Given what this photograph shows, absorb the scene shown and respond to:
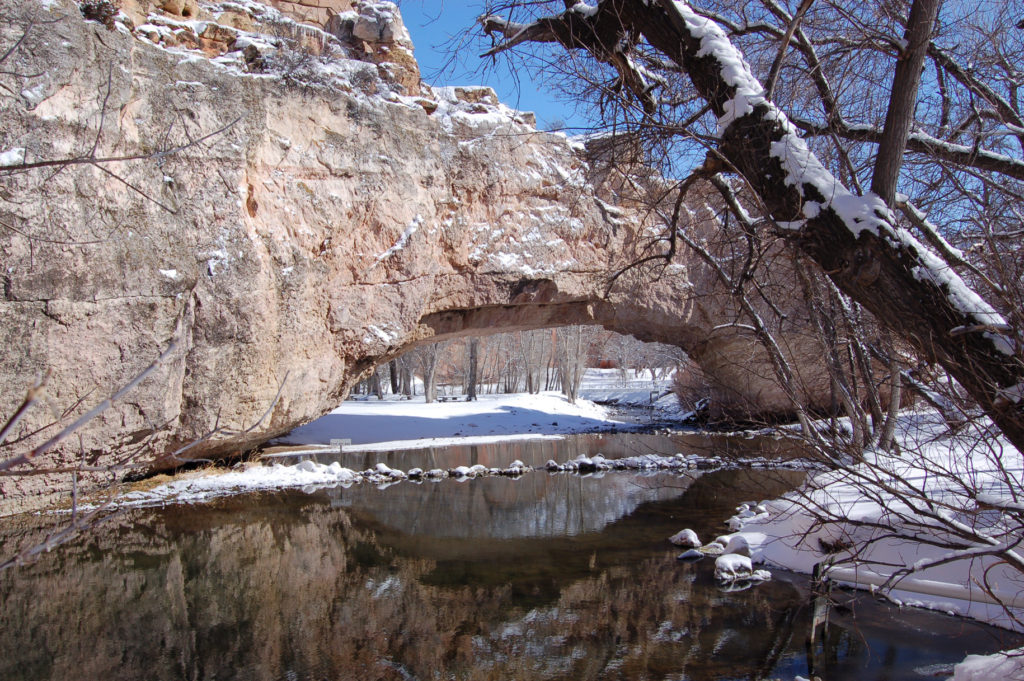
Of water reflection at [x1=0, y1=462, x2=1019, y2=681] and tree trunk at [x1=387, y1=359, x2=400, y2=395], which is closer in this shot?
water reflection at [x1=0, y1=462, x2=1019, y2=681]

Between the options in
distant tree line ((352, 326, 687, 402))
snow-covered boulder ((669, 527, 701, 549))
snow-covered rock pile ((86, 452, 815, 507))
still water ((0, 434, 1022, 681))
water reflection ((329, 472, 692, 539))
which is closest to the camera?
still water ((0, 434, 1022, 681))

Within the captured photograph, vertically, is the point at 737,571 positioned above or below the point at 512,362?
below

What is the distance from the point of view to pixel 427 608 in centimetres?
623

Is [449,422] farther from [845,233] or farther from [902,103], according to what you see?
[845,233]

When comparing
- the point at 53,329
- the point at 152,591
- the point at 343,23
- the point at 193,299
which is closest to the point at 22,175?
the point at 53,329

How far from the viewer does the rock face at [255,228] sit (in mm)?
10195

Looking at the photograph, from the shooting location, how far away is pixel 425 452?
719 inches

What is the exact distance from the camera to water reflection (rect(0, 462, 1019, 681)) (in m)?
4.95

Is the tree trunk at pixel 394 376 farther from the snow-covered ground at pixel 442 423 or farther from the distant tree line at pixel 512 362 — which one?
the snow-covered ground at pixel 442 423

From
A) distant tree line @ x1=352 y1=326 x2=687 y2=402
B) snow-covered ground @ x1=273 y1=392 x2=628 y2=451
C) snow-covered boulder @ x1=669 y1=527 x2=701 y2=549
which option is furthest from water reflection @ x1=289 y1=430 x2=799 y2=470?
snow-covered boulder @ x1=669 y1=527 x2=701 y2=549

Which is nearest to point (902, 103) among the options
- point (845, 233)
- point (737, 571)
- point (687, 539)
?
point (845, 233)

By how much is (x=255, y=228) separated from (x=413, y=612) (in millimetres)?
9330

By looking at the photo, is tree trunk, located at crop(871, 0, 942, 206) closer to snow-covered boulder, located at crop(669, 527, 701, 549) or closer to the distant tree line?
snow-covered boulder, located at crop(669, 527, 701, 549)

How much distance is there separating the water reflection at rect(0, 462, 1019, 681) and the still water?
2cm
